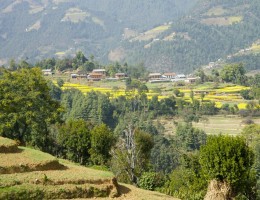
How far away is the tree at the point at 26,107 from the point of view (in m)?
31.4

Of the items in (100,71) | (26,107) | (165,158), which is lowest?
(165,158)

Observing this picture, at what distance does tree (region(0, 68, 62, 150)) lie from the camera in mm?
31422

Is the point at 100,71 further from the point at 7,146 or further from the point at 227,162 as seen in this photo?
the point at 7,146

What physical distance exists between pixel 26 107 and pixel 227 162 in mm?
16678

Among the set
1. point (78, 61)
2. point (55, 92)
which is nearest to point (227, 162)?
point (55, 92)

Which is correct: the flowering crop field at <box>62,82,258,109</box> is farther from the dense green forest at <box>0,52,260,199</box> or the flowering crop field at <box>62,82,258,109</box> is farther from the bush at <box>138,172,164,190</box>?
the bush at <box>138,172,164,190</box>

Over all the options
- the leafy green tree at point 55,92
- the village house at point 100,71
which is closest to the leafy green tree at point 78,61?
the village house at point 100,71

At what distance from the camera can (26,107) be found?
3234cm

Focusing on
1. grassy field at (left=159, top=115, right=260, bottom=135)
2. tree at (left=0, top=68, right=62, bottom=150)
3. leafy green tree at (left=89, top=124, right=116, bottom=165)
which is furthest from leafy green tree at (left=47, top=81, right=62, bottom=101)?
leafy green tree at (left=89, top=124, right=116, bottom=165)

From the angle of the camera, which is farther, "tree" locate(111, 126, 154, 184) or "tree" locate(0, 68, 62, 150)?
"tree" locate(0, 68, 62, 150)

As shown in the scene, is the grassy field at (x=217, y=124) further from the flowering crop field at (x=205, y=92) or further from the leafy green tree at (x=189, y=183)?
the leafy green tree at (x=189, y=183)

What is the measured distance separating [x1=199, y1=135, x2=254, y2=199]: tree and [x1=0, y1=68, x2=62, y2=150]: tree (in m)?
14.8

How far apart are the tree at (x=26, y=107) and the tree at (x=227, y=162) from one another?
14794mm

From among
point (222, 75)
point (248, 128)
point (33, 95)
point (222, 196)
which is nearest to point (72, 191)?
point (222, 196)
